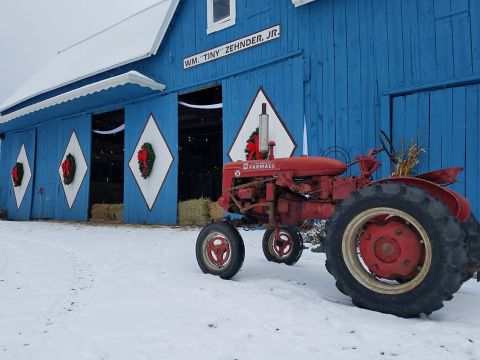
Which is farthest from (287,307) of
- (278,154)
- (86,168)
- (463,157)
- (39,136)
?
(39,136)

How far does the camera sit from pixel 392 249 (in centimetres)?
250

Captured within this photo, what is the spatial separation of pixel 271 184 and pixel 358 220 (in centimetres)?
115

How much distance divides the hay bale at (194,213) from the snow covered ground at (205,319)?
506 centimetres

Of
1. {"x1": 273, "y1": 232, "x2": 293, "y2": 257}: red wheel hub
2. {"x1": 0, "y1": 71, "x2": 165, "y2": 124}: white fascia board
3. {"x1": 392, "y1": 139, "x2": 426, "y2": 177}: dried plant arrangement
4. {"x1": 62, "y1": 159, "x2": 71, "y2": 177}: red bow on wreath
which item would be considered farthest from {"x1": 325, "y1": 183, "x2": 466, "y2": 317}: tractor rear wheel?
{"x1": 62, "y1": 159, "x2": 71, "y2": 177}: red bow on wreath

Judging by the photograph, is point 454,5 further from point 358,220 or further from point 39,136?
point 39,136

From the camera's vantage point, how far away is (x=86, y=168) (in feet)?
39.3

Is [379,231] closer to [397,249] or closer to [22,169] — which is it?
[397,249]

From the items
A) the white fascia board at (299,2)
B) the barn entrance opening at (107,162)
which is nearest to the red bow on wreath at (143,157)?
the barn entrance opening at (107,162)

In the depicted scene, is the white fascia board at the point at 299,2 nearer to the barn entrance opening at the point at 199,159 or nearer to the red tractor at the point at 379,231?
the red tractor at the point at 379,231

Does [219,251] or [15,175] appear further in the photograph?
[15,175]

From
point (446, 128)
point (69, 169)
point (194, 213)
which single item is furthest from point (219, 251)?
point (69, 169)

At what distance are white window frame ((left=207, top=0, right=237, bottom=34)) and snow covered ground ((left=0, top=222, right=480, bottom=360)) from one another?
6266 mm

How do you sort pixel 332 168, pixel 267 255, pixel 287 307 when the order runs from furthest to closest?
1. pixel 267 255
2. pixel 332 168
3. pixel 287 307

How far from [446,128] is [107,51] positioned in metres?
10.5
